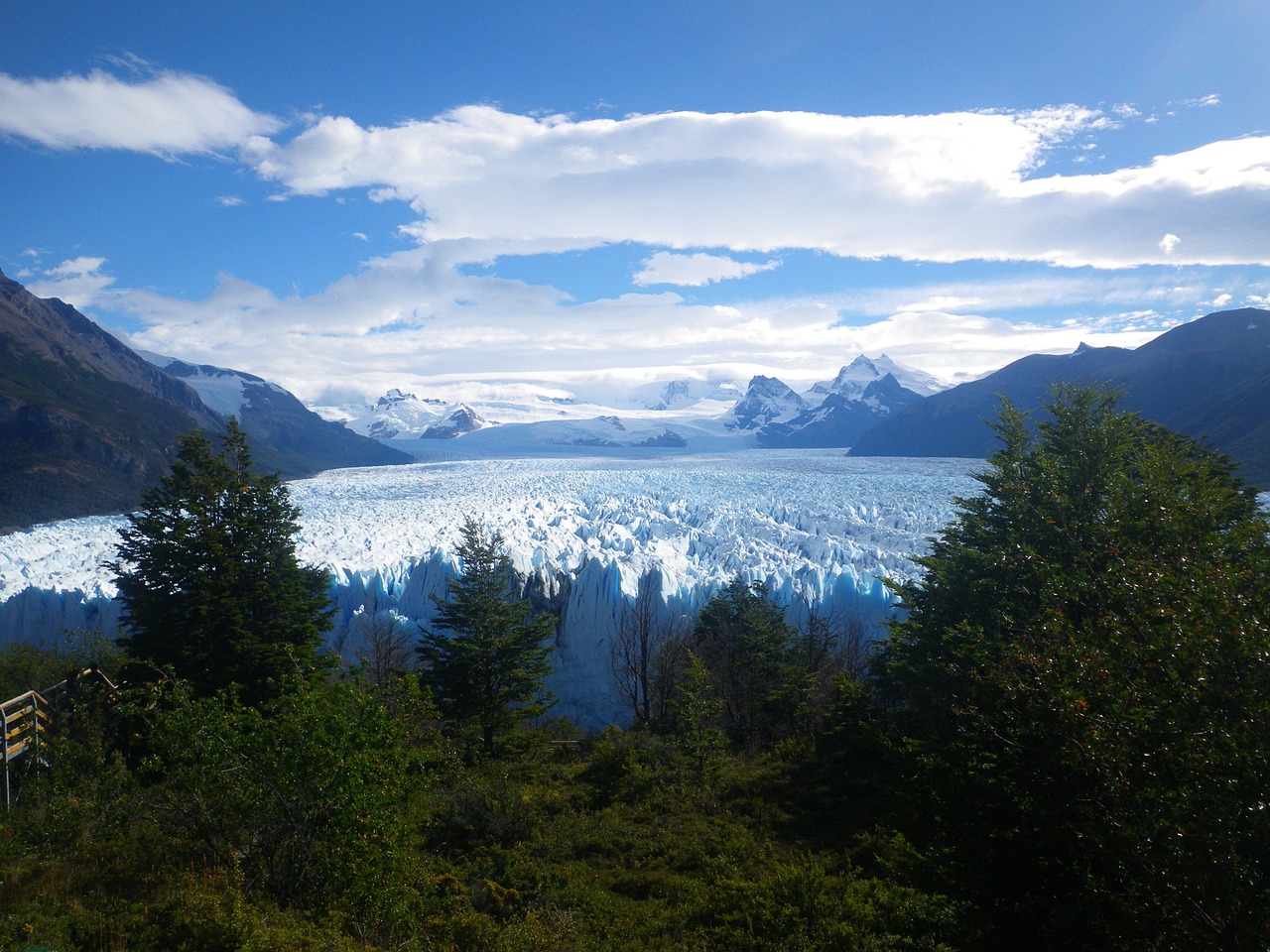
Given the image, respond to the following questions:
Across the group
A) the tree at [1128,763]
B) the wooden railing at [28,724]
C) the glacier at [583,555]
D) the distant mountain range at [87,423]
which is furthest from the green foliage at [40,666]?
Answer: the tree at [1128,763]

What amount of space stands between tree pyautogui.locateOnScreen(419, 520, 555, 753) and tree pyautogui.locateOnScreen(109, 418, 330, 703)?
267 cm

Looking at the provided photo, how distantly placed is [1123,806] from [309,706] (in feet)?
18.8

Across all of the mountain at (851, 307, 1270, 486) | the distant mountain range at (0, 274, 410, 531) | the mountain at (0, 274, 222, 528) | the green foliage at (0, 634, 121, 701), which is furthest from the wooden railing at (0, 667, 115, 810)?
the mountain at (851, 307, 1270, 486)

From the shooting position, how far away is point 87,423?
178 feet

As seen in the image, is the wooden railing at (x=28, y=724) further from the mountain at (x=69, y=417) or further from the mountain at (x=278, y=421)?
the mountain at (x=278, y=421)

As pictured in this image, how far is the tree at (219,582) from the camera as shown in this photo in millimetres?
11914

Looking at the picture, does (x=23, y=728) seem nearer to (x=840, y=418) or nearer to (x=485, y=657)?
(x=485, y=657)

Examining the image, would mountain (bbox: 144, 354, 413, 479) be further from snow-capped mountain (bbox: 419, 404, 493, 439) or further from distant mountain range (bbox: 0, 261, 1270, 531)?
snow-capped mountain (bbox: 419, 404, 493, 439)

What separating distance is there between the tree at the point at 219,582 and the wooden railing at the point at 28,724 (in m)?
1.53

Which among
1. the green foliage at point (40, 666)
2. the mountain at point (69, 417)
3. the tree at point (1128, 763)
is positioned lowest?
A: the green foliage at point (40, 666)

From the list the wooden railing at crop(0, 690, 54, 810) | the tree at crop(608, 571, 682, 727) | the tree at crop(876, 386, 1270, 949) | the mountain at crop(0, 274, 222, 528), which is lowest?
the tree at crop(608, 571, 682, 727)

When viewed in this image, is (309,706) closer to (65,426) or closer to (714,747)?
(714,747)

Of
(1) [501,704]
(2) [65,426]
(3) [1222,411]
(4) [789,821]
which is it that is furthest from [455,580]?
(3) [1222,411]

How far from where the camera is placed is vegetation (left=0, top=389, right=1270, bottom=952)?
161 inches
